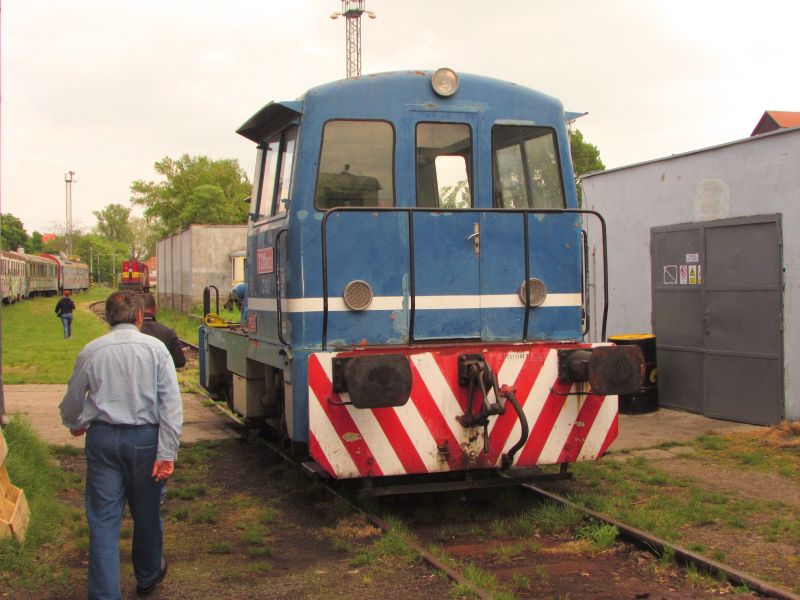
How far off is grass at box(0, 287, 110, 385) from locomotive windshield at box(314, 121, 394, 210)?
10.7 meters

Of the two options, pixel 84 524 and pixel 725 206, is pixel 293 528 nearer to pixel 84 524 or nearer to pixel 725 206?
pixel 84 524

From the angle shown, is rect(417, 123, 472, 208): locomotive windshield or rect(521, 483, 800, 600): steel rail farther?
rect(417, 123, 472, 208): locomotive windshield

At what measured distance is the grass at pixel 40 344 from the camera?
16.1m

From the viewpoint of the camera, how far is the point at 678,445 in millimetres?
8688

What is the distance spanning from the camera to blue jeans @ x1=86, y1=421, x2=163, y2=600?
4.34 m

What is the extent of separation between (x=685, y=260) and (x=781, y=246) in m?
1.43

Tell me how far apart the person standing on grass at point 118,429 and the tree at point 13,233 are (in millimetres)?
90759

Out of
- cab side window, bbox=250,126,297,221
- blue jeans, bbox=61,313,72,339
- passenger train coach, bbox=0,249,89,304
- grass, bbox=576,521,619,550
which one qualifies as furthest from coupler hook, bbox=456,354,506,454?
passenger train coach, bbox=0,249,89,304

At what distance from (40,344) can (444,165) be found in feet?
62.2

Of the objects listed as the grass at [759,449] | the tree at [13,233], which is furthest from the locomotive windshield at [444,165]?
the tree at [13,233]

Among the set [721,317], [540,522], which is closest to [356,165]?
[540,522]

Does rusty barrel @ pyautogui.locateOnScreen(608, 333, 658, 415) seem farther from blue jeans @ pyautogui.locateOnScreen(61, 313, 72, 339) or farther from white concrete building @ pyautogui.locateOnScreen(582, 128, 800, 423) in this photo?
blue jeans @ pyautogui.locateOnScreen(61, 313, 72, 339)

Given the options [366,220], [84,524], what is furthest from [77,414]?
[366,220]

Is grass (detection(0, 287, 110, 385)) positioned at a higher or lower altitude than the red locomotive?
lower
